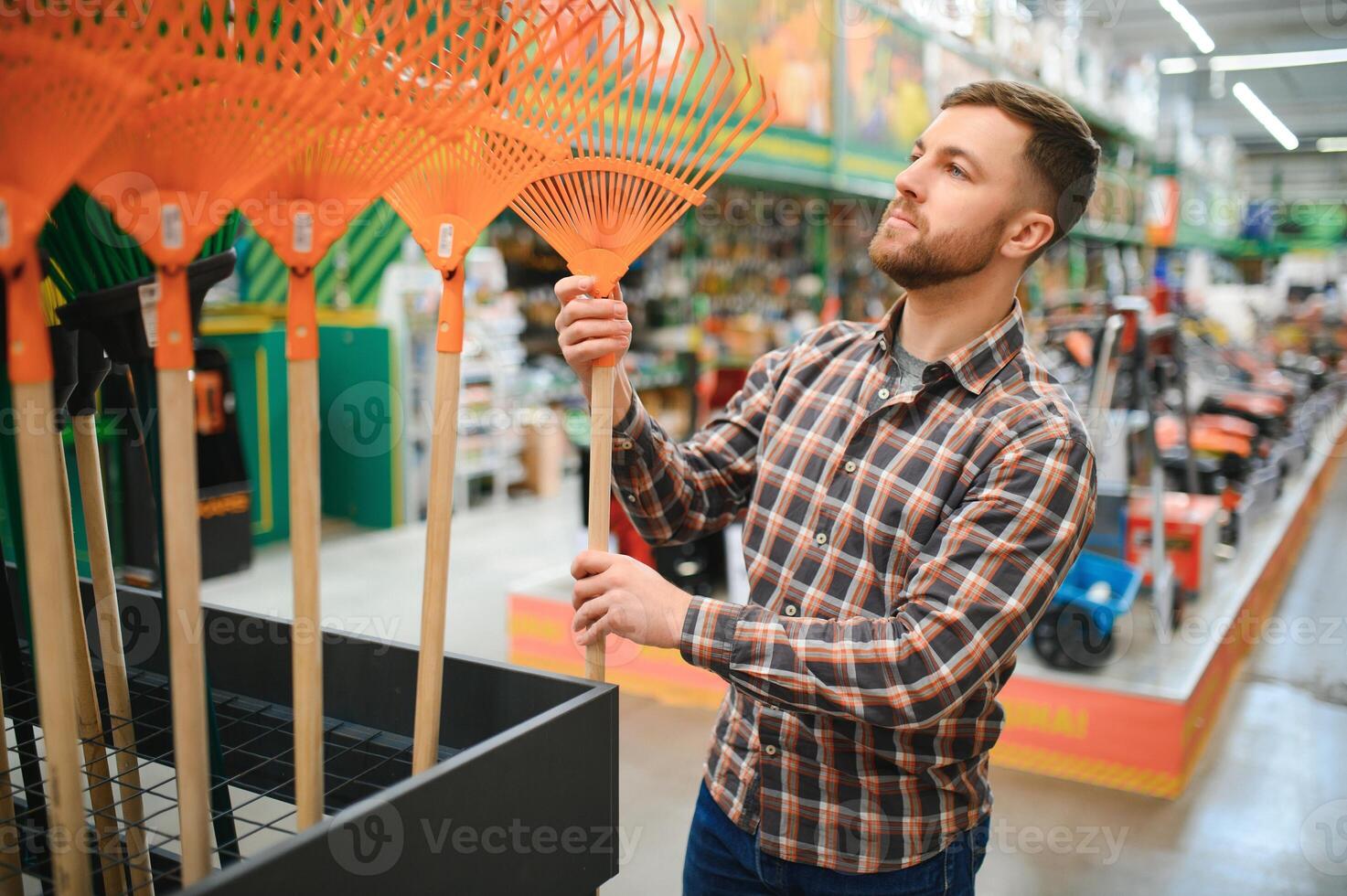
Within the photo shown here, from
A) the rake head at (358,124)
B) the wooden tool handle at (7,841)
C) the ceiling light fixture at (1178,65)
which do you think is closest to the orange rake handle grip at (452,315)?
the rake head at (358,124)

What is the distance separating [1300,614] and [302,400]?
598cm

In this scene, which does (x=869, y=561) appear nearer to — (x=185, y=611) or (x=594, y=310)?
(x=594, y=310)

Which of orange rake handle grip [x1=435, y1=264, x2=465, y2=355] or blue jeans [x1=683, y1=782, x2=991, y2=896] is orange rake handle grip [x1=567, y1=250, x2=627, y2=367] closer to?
orange rake handle grip [x1=435, y1=264, x2=465, y2=355]

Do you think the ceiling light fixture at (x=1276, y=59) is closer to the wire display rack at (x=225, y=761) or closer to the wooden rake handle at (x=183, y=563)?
the wire display rack at (x=225, y=761)

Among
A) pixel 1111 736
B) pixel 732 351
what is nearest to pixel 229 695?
pixel 1111 736

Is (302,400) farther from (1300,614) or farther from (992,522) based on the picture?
(1300,614)

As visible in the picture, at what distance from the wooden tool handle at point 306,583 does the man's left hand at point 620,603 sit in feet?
1.11

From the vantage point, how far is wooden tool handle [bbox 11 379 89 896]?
72 cm

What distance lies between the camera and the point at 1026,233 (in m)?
1.46

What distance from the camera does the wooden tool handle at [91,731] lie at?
99cm

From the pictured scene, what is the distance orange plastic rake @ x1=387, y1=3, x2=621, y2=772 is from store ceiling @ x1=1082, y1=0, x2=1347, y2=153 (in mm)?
10123

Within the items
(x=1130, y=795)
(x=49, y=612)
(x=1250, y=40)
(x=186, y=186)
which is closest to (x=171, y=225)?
(x=186, y=186)

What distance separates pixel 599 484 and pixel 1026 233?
72cm

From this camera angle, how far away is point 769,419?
1646mm
